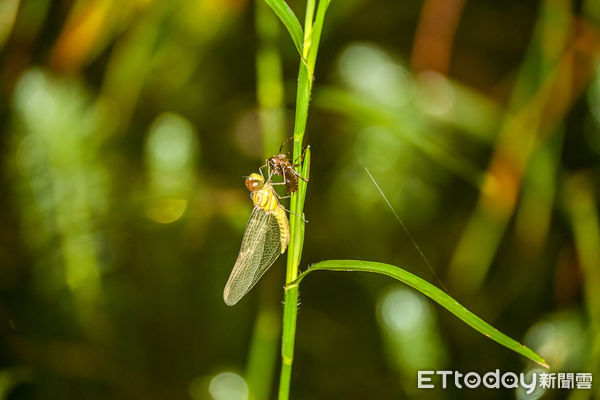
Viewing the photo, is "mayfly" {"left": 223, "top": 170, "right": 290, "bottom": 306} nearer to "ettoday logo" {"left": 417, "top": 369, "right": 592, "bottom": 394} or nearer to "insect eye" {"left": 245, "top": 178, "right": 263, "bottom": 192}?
"insect eye" {"left": 245, "top": 178, "right": 263, "bottom": 192}

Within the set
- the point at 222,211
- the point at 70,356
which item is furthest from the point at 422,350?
the point at 70,356

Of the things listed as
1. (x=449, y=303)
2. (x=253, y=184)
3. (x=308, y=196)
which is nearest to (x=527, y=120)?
(x=308, y=196)

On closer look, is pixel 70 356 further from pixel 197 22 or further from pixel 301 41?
pixel 301 41

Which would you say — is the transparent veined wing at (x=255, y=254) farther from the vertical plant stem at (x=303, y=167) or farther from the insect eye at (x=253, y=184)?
the vertical plant stem at (x=303, y=167)

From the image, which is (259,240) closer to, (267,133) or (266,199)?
(266,199)

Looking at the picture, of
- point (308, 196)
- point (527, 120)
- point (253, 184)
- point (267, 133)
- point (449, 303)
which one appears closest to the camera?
point (449, 303)

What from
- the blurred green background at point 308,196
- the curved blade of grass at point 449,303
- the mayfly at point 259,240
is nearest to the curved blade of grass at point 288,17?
the curved blade of grass at point 449,303
